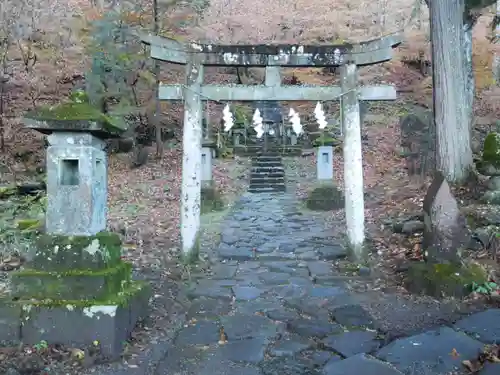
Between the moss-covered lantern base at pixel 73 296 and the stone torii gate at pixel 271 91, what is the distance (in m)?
3.05

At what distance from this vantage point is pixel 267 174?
16.1 metres

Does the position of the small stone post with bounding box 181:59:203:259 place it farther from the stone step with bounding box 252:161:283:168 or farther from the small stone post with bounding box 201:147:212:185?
the stone step with bounding box 252:161:283:168

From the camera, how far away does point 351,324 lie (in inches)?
188

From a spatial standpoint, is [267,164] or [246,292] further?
[267,164]

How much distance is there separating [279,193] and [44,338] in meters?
11.1

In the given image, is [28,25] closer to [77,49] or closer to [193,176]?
[77,49]

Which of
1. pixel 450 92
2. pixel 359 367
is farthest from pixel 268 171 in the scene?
pixel 359 367

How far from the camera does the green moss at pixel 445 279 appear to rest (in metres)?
5.34

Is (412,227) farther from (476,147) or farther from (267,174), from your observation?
(267,174)

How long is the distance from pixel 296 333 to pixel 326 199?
7.67m

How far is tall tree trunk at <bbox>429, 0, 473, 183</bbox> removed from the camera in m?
8.04

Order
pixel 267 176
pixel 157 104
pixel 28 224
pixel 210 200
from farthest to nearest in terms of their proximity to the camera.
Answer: pixel 267 176, pixel 157 104, pixel 210 200, pixel 28 224

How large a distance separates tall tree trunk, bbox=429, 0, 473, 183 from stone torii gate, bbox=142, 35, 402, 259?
144 cm

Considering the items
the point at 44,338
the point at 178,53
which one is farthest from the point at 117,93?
the point at 44,338
